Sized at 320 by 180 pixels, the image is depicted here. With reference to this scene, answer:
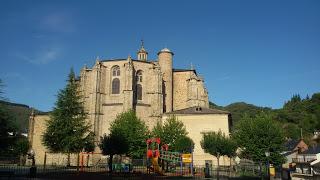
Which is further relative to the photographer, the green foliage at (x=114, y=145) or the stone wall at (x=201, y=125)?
the stone wall at (x=201, y=125)

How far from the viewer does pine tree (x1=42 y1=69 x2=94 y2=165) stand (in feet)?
127

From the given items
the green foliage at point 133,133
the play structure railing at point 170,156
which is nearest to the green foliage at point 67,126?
the green foliage at point 133,133

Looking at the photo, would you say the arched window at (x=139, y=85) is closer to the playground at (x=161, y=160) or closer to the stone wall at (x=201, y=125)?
the stone wall at (x=201, y=125)

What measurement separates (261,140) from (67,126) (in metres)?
21.9

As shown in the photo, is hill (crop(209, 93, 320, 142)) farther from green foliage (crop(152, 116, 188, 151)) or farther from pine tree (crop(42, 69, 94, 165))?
pine tree (crop(42, 69, 94, 165))

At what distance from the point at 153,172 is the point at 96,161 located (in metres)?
21.4

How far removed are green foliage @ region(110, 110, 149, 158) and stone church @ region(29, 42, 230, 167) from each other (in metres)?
8.66

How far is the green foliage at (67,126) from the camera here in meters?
38.7

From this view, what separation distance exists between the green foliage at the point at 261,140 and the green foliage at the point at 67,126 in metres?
18.5

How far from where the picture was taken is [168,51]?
209ft

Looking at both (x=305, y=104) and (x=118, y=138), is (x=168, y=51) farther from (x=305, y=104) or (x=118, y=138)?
(x=305, y=104)

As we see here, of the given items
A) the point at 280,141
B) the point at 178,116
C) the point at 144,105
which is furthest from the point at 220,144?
the point at 144,105

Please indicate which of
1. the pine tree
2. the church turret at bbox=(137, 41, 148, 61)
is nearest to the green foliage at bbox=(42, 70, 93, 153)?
the pine tree

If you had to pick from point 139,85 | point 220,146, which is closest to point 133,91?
point 139,85
